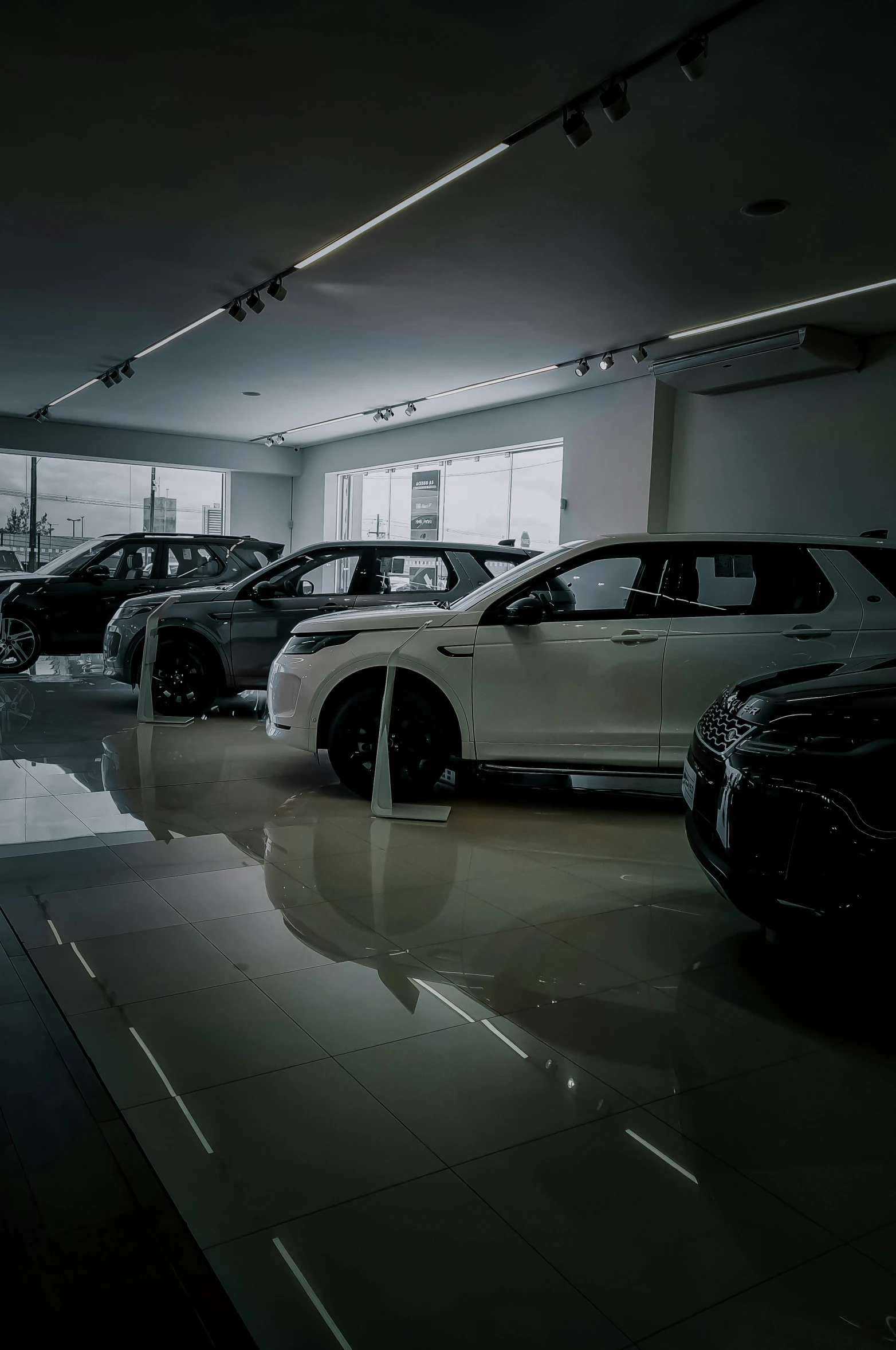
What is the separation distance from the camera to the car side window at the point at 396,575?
8.20 metres

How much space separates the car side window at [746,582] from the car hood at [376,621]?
1277 mm

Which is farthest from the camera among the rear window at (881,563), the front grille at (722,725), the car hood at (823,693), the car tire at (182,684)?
the car tire at (182,684)

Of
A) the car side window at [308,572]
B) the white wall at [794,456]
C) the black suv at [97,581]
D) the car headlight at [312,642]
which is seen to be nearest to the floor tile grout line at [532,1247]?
the car headlight at [312,642]

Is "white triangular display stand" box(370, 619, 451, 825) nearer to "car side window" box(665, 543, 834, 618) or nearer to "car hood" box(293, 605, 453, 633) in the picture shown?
"car hood" box(293, 605, 453, 633)

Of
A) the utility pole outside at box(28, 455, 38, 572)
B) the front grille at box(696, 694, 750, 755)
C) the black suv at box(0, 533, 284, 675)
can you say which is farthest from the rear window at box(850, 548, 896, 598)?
the utility pole outside at box(28, 455, 38, 572)

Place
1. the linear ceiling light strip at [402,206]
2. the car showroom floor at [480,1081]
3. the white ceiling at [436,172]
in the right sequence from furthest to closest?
1. the linear ceiling light strip at [402,206]
2. the white ceiling at [436,172]
3. the car showroom floor at [480,1081]

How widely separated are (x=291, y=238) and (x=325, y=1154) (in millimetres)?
6626

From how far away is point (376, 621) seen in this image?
5.59 metres

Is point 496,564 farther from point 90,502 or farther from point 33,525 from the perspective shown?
point 33,525

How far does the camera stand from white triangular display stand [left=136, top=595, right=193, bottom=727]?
26.0ft

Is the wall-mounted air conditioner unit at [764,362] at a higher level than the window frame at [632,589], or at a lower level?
higher

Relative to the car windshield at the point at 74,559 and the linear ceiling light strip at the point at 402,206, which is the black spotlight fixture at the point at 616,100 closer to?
the linear ceiling light strip at the point at 402,206

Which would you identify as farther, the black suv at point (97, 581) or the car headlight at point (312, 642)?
the black suv at point (97, 581)

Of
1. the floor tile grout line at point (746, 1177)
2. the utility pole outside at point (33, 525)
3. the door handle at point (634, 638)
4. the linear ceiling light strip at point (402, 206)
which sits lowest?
A: the floor tile grout line at point (746, 1177)
